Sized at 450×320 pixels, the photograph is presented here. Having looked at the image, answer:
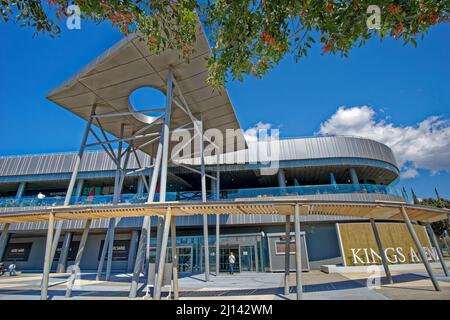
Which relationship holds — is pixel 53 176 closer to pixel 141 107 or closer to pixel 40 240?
pixel 40 240

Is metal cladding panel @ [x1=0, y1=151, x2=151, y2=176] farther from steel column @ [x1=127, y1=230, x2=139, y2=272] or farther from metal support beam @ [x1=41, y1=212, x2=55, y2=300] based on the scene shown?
metal support beam @ [x1=41, y1=212, x2=55, y2=300]

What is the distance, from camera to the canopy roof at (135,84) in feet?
31.1

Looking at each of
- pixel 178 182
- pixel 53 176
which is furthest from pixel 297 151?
pixel 53 176

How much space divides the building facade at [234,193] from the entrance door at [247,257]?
0.23 ft

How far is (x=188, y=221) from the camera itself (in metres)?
19.8

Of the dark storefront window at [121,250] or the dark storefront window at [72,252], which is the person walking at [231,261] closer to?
the dark storefront window at [121,250]

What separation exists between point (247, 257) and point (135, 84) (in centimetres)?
1457

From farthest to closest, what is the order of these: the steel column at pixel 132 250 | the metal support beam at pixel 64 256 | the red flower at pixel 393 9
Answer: the metal support beam at pixel 64 256
the steel column at pixel 132 250
the red flower at pixel 393 9

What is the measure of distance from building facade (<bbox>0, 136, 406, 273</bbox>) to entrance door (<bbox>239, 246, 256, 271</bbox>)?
0.07m

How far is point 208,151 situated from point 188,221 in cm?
581

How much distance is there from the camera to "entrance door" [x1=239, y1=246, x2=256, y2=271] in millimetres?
18703

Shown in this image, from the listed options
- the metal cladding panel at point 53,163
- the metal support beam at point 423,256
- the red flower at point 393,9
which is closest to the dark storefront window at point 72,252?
the metal cladding panel at point 53,163

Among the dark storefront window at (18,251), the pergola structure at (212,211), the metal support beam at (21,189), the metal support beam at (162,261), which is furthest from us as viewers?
the dark storefront window at (18,251)

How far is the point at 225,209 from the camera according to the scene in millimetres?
7586
